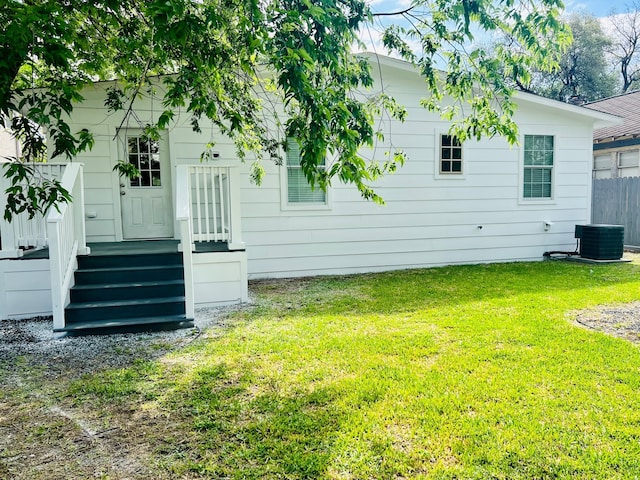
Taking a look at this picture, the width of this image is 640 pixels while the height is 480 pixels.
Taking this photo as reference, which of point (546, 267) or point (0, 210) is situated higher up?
point (0, 210)

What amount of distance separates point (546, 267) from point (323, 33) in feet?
21.9

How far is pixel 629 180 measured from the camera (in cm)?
1097

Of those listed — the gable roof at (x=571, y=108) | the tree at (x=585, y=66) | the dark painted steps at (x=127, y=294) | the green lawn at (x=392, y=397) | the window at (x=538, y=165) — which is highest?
the tree at (x=585, y=66)

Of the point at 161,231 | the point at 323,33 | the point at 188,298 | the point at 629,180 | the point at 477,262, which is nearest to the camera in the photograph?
the point at 323,33

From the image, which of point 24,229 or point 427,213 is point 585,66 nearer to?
point 427,213

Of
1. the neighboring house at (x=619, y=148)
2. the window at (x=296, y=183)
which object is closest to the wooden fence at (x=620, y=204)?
the neighboring house at (x=619, y=148)

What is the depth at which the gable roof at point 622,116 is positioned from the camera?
1192cm

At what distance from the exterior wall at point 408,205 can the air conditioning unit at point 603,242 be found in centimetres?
55

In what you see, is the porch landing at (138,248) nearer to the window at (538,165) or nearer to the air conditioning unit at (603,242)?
the window at (538,165)

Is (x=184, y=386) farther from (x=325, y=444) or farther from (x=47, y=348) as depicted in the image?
(x=47, y=348)

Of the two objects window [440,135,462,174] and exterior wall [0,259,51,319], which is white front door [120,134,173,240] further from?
window [440,135,462,174]

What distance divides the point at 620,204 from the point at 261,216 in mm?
9341

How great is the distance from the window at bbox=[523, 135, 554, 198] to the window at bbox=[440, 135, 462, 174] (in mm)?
1484

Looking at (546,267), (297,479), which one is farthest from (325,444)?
(546,267)
